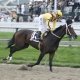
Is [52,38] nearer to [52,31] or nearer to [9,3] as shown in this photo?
[52,31]

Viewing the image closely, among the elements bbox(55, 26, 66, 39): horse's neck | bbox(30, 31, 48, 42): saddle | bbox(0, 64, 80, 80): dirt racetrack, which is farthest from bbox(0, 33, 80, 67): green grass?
bbox(55, 26, 66, 39): horse's neck

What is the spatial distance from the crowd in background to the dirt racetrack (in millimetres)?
11007

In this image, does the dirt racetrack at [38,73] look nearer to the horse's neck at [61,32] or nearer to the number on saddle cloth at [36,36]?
the number on saddle cloth at [36,36]

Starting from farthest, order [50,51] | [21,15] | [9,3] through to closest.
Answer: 1. [9,3]
2. [21,15]
3. [50,51]

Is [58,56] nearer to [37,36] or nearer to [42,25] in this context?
[37,36]

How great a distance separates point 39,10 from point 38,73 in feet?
49.0

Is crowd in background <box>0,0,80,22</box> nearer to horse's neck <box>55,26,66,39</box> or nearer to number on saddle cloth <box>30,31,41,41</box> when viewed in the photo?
number on saddle cloth <box>30,31,41,41</box>

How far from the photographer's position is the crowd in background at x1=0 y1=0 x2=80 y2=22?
81.4 feet

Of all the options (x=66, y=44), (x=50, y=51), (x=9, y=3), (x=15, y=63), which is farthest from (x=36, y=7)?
(x=50, y=51)

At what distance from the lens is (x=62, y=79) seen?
408 inches

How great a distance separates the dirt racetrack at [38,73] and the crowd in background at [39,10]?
36.1 ft

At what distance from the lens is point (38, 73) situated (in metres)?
11.9

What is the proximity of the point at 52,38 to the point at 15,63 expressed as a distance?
93.8 inches

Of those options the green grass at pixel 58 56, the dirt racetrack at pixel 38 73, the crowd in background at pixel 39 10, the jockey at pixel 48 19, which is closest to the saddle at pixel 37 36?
the jockey at pixel 48 19
